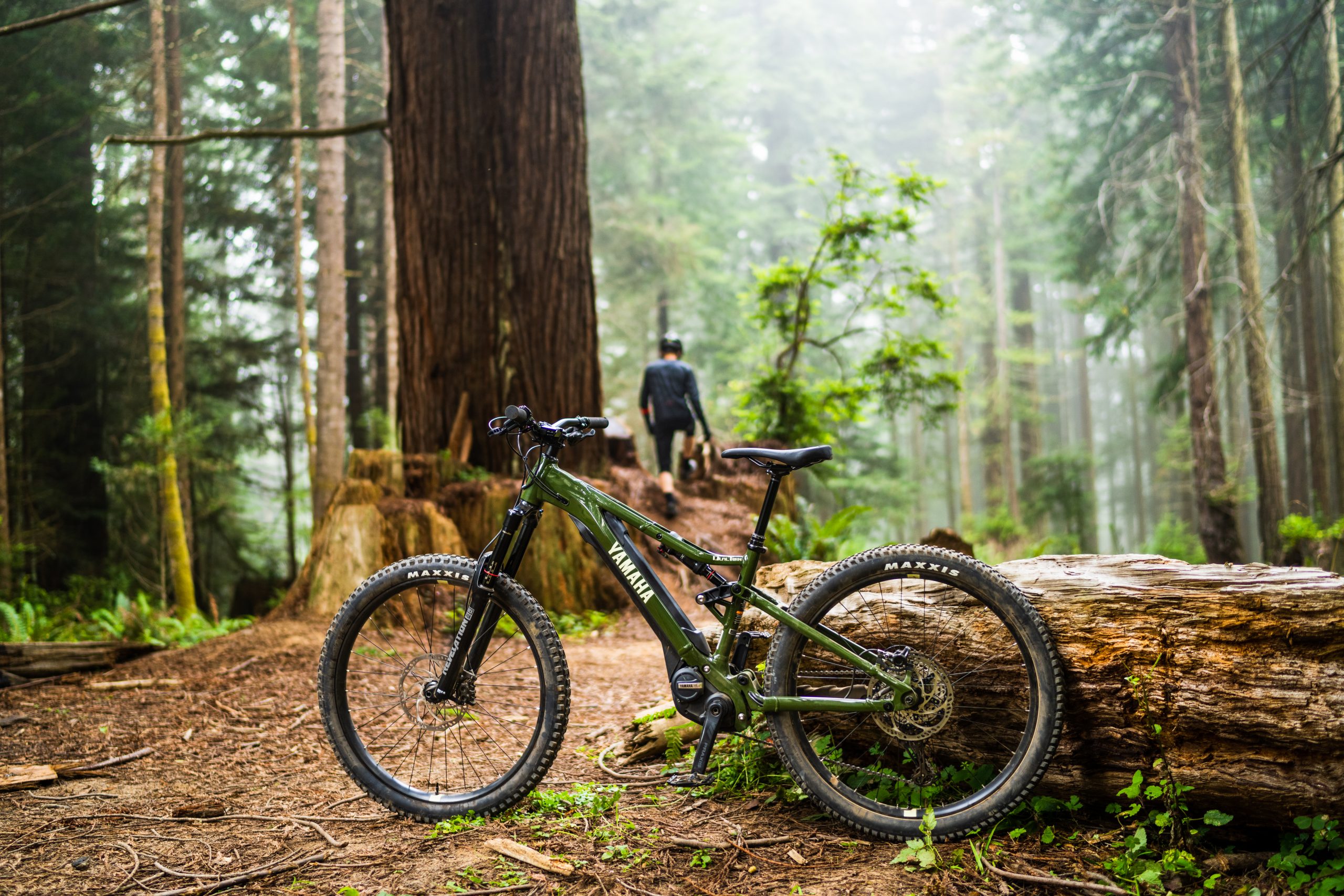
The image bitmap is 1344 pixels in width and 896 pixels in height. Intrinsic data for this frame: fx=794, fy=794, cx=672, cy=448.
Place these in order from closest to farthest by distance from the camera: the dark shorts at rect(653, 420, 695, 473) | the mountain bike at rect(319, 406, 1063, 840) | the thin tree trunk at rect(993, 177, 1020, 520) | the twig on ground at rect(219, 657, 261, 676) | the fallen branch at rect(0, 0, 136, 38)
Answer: the mountain bike at rect(319, 406, 1063, 840), the fallen branch at rect(0, 0, 136, 38), the twig on ground at rect(219, 657, 261, 676), the dark shorts at rect(653, 420, 695, 473), the thin tree trunk at rect(993, 177, 1020, 520)

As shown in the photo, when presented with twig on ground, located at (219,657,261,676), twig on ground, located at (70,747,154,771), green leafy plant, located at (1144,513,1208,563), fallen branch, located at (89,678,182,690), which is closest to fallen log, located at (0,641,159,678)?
fallen branch, located at (89,678,182,690)

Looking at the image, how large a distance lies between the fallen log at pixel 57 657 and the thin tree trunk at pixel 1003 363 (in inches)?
911

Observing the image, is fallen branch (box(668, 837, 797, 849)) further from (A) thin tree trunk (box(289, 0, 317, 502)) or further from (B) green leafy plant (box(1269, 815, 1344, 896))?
(A) thin tree trunk (box(289, 0, 317, 502))

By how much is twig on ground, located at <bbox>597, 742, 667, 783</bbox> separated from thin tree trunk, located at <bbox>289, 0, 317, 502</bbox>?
12.3m

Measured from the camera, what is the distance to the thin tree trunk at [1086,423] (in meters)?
18.6

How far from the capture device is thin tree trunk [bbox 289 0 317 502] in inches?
592

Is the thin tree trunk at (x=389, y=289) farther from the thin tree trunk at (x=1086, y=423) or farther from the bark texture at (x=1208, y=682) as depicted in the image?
the thin tree trunk at (x=1086, y=423)

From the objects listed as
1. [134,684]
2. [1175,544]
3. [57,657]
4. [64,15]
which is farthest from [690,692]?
[1175,544]

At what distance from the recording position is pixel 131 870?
2.59 meters

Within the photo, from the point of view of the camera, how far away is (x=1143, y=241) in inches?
696

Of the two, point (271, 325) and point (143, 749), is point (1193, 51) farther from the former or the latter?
point (271, 325)

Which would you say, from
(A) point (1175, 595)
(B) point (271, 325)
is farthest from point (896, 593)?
(B) point (271, 325)

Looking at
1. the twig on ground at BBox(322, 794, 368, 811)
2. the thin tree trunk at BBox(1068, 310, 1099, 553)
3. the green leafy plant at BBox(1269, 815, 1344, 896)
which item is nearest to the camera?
the green leafy plant at BBox(1269, 815, 1344, 896)

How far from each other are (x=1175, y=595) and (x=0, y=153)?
17.4 m
